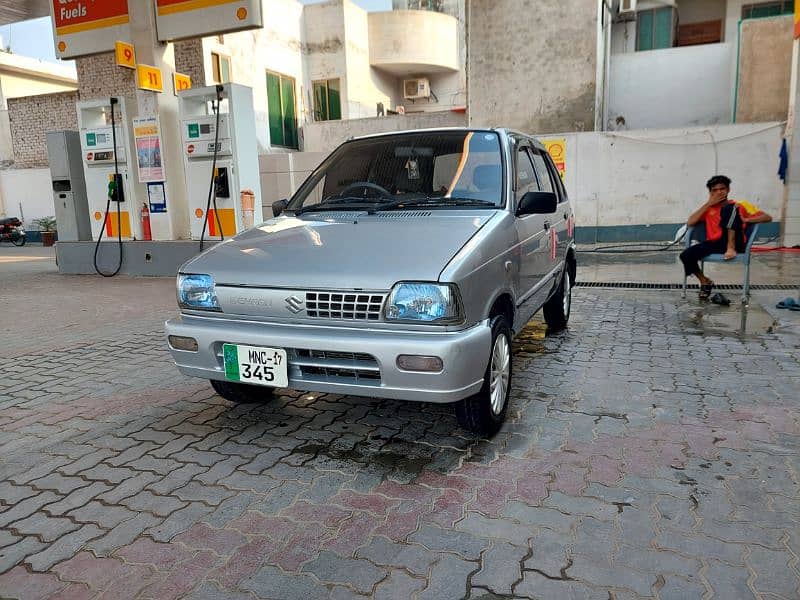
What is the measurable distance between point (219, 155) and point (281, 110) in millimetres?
9732

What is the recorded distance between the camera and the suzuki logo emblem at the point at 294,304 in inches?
116

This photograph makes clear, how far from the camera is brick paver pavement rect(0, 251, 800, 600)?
215 cm

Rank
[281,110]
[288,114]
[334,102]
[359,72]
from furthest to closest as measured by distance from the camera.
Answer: [359,72], [334,102], [288,114], [281,110]

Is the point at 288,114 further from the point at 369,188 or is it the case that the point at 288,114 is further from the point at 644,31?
the point at 369,188

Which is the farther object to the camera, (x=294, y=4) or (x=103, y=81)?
(x=294, y=4)

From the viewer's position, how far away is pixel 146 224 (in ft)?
32.6

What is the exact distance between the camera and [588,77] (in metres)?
13.3

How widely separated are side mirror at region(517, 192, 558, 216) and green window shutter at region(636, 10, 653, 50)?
15.8m

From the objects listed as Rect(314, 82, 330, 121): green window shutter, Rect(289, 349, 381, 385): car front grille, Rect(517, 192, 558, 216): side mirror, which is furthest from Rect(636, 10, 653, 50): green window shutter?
Rect(289, 349, 381, 385): car front grille

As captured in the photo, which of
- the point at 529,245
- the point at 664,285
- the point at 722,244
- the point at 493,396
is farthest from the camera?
the point at 664,285

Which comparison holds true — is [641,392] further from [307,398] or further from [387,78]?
[387,78]

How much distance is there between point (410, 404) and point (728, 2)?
18.1m

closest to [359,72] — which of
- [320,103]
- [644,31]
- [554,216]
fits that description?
[320,103]

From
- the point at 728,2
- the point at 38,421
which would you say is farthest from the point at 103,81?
the point at 728,2
